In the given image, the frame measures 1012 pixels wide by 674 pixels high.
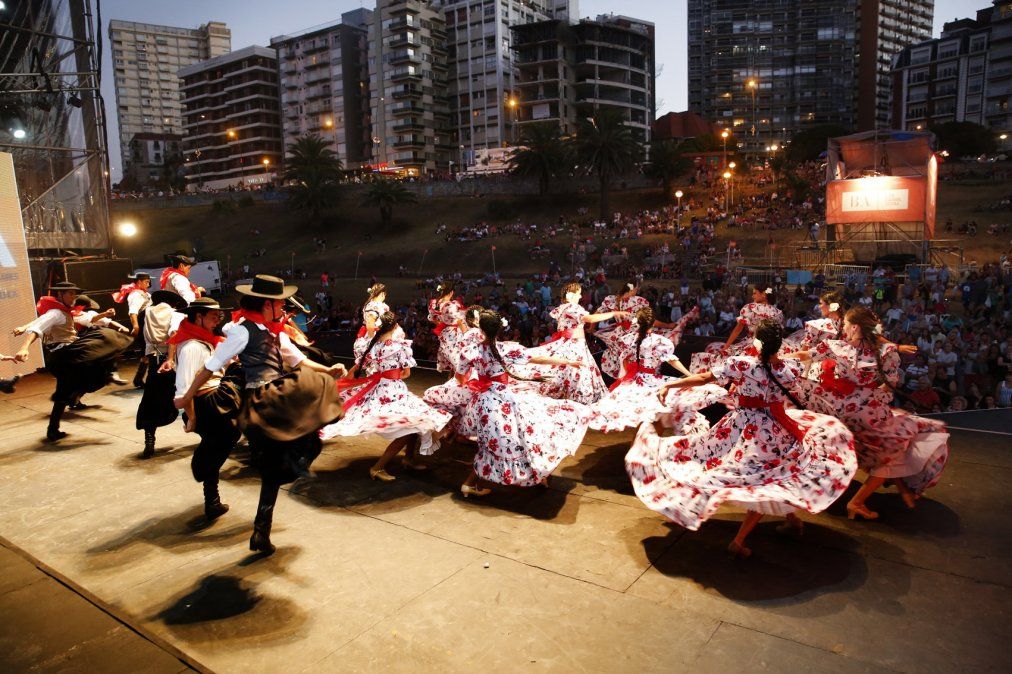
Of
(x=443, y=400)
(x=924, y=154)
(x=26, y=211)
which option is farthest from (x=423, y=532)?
(x=924, y=154)

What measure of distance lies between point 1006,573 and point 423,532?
3984 millimetres

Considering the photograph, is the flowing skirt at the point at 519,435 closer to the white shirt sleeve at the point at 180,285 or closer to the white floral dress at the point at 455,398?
the white floral dress at the point at 455,398

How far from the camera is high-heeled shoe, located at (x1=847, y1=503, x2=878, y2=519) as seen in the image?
5.25 meters

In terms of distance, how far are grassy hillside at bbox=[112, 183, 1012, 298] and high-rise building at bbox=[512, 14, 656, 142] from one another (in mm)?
19883

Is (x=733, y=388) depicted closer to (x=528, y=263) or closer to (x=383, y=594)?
(x=383, y=594)

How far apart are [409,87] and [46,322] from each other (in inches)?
2762

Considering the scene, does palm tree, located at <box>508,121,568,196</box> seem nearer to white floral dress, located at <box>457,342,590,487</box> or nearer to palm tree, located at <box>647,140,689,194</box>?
palm tree, located at <box>647,140,689,194</box>

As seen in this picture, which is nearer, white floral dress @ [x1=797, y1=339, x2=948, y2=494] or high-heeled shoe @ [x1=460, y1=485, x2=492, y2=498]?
white floral dress @ [x1=797, y1=339, x2=948, y2=494]

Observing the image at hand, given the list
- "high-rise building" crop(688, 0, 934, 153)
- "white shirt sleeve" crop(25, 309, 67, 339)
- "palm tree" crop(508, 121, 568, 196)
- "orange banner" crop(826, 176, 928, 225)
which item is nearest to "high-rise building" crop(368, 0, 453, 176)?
"palm tree" crop(508, 121, 568, 196)

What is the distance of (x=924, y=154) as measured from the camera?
84.5ft

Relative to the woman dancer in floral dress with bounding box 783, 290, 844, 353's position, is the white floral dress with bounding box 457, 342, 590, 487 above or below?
below

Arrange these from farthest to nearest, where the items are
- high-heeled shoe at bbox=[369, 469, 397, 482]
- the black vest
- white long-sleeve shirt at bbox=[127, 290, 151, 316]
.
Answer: white long-sleeve shirt at bbox=[127, 290, 151, 316] < high-heeled shoe at bbox=[369, 469, 397, 482] < the black vest

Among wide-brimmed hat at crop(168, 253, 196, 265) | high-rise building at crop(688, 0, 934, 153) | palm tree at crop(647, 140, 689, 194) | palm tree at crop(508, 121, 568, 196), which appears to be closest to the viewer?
wide-brimmed hat at crop(168, 253, 196, 265)

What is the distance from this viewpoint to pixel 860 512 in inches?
207
